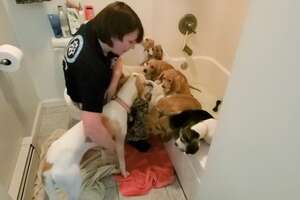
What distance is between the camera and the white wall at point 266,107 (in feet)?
1.63

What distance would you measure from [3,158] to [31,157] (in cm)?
30

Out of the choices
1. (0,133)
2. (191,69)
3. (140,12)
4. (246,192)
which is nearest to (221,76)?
(191,69)

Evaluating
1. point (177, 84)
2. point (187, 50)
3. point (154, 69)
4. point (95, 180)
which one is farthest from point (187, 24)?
point (95, 180)

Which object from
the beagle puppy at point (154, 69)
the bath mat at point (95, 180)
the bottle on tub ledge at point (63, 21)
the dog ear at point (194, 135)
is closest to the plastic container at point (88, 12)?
the bottle on tub ledge at point (63, 21)

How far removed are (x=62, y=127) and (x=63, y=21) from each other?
0.83m

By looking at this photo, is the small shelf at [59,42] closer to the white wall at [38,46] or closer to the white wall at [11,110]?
the white wall at [38,46]

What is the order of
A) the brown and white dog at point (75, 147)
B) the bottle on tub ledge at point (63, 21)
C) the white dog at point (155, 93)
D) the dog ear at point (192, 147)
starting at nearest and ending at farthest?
the brown and white dog at point (75, 147) → the dog ear at point (192, 147) → the white dog at point (155, 93) → the bottle on tub ledge at point (63, 21)

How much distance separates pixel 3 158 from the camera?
1268 mm

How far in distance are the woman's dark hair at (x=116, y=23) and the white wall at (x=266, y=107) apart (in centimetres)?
62

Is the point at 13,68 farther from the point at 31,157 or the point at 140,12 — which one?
the point at 140,12

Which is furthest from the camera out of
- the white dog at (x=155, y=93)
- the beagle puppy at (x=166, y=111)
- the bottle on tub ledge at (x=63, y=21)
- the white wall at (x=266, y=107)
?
the bottle on tub ledge at (x=63, y=21)

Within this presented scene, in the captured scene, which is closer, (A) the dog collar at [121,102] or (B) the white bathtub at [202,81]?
(A) the dog collar at [121,102]

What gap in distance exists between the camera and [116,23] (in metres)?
1.14

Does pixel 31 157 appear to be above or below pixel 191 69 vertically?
below
